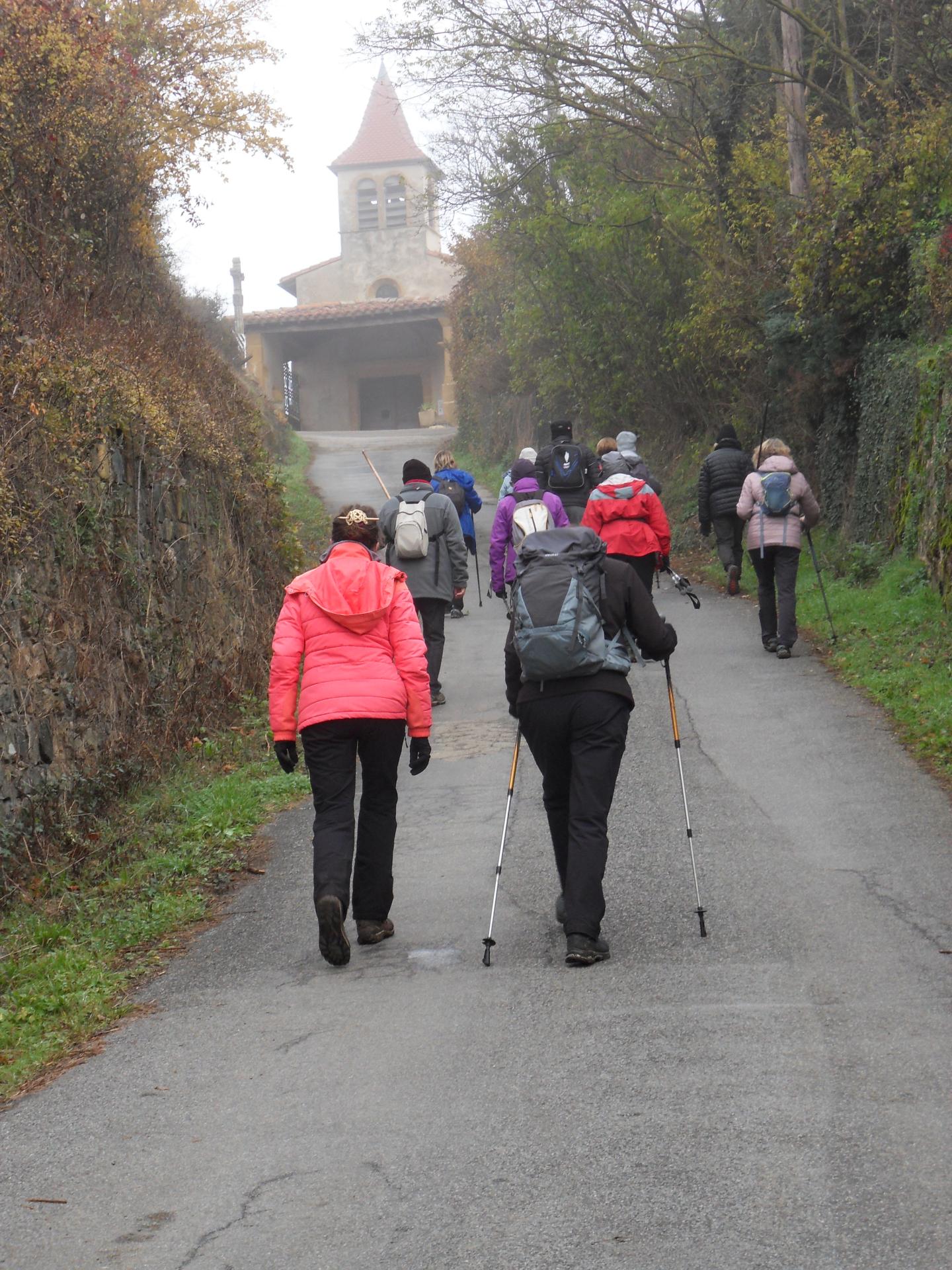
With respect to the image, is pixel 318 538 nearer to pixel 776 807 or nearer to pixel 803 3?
pixel 803 3

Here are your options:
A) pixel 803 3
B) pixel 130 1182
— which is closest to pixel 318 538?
pixel 803 3

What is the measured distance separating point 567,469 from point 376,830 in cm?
787

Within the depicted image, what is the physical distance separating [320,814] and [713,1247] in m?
3.16

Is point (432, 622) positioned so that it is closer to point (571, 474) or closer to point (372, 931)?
point (571, 474)

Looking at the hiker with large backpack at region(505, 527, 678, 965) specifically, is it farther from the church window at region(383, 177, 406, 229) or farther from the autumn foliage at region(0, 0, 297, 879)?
the church window at region(383, 177, 406, 229)

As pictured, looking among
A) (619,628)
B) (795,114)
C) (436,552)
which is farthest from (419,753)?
(795,114)

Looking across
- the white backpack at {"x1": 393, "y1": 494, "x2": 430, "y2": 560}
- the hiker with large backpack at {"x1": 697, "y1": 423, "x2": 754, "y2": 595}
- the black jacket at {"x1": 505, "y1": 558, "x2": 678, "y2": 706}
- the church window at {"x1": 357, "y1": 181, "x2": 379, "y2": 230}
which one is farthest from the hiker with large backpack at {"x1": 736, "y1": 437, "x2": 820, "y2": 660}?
the church window at {"x1": 357, "y1": 181, "x2": 379, "y2": 230}

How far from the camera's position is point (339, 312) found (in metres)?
47.9

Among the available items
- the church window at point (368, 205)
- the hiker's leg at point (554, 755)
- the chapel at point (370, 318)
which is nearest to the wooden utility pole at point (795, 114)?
the hiker's leg at point (554, 755)

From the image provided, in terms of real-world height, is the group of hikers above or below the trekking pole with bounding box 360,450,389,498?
below

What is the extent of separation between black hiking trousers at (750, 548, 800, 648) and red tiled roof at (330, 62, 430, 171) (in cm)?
5101

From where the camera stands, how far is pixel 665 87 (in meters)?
20.8

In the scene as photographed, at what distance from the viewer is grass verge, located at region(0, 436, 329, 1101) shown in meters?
5.91

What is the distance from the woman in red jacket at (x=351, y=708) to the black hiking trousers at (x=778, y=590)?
22.8 feet
